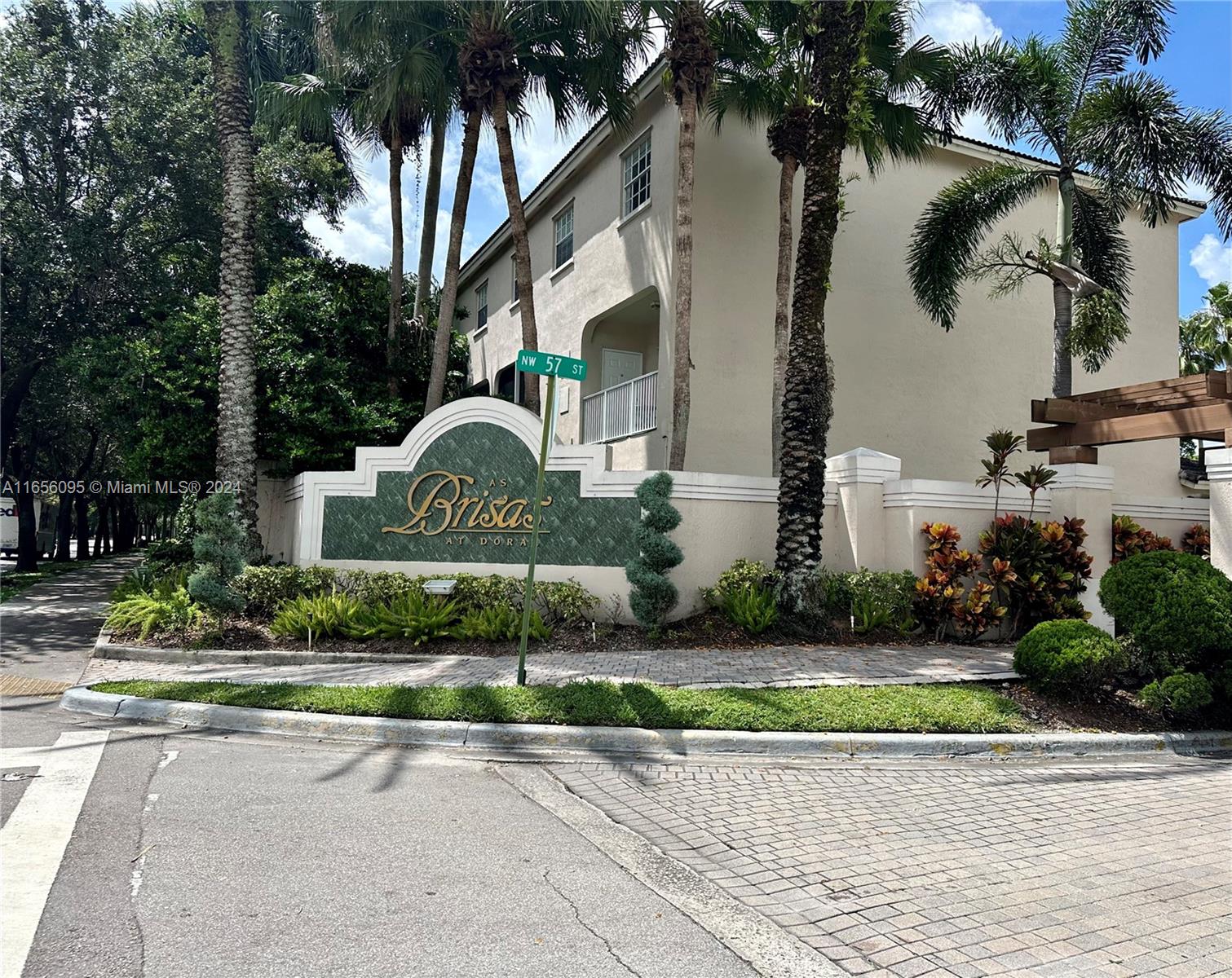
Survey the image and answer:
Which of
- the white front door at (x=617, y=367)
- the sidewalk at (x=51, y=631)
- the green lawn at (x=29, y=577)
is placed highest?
the white front door at (x=617, y=367)

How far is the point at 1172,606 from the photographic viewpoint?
7781mm

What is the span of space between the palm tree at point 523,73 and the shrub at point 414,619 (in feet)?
16.9

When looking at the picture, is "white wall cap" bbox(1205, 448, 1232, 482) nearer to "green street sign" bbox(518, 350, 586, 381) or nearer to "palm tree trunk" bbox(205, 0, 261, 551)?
"green street sign" bbox(518, 350, 586, 381)

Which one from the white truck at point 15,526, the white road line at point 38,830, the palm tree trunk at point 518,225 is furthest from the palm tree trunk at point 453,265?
the white truck at point 15,526

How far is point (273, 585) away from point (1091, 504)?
38.9 ft

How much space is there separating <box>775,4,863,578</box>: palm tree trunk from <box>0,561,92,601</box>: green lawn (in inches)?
632

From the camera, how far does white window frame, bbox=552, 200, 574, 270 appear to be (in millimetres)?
19938

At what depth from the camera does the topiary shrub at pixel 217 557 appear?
11625mm

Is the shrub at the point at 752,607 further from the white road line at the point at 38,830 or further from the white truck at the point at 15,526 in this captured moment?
the white truck at the point at 15,526

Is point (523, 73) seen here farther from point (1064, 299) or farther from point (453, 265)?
point (1064, 299)

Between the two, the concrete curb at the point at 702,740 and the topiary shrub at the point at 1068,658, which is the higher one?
the topiary shrub at the point at 1068,658

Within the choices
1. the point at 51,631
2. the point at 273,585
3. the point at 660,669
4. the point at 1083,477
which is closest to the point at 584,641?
the point at 660,669

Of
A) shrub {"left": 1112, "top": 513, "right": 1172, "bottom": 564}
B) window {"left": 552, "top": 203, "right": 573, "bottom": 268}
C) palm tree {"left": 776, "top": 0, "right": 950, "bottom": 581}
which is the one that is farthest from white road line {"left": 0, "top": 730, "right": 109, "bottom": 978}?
window {"left": 552, "top": 203, "right": 573, "bottom": 268}

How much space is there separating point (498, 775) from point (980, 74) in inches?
619
